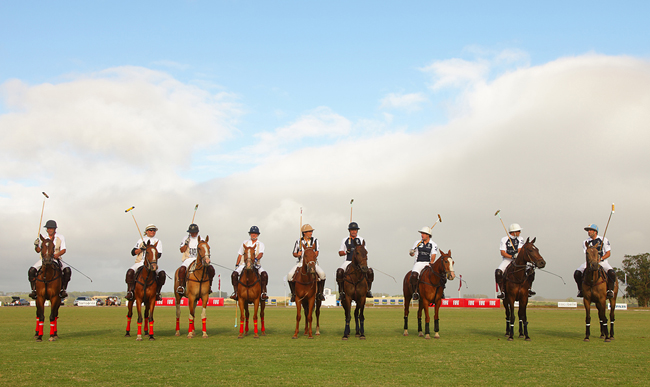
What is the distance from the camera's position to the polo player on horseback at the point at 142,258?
1694 centimetres

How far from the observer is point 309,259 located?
1658 centimetres

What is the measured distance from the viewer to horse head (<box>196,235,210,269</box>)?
17.0 meters

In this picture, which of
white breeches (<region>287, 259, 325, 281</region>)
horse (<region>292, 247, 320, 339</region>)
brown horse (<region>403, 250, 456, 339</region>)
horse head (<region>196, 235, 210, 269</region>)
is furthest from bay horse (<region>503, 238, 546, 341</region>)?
horse head (<region>196, 235, 210, 269</region>)

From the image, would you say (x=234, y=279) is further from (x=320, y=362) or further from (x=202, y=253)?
(x=320, y=362)

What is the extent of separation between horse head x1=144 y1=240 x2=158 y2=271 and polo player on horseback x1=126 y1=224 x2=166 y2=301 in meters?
0.27

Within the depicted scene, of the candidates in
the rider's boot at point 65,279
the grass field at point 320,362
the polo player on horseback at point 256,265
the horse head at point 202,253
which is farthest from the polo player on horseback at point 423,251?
the rider's boot at point 65,279

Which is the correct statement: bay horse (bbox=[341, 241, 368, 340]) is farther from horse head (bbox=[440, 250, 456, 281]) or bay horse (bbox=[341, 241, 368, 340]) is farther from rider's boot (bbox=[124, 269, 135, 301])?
rider's boot (bbox=[124, 269, 135, 301])

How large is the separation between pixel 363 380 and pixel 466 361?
11.5ft

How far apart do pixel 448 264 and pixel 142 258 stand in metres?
10.4

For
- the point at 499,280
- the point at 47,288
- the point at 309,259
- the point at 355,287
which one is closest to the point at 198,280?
the point at 309,259

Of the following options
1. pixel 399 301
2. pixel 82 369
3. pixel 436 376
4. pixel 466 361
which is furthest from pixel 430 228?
pixel 399 301

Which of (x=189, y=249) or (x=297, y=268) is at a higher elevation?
(x=189, y=249)

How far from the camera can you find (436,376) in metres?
9.66

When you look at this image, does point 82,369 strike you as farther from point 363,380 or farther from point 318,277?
point 318,277
